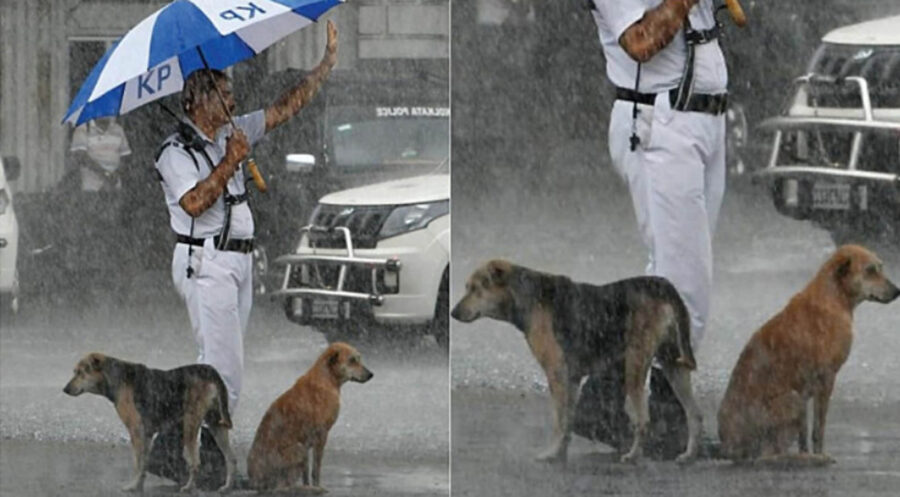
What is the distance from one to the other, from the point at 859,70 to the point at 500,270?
5.28 ft

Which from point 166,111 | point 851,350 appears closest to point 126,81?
point 166,111

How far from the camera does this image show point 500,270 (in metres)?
9.39

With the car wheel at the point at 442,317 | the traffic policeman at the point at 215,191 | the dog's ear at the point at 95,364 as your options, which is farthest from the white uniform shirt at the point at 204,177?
the car wheel at the point at 442,317

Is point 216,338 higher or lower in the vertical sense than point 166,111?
lower

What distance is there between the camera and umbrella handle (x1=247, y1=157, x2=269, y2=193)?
9.46 metres

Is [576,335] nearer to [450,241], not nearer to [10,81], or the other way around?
[450,241]

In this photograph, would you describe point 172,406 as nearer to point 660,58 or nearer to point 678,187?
point 678,187

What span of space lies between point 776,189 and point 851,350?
2.27 feet

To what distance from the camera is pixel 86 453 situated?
9.81 meters

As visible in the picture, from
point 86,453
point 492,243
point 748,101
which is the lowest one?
point 86,453

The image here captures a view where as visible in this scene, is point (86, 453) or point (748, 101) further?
point (86, 453)

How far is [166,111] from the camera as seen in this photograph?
31.2 feet

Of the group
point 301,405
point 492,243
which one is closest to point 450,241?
point 492,243

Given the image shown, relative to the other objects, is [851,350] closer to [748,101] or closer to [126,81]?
[748,101]
